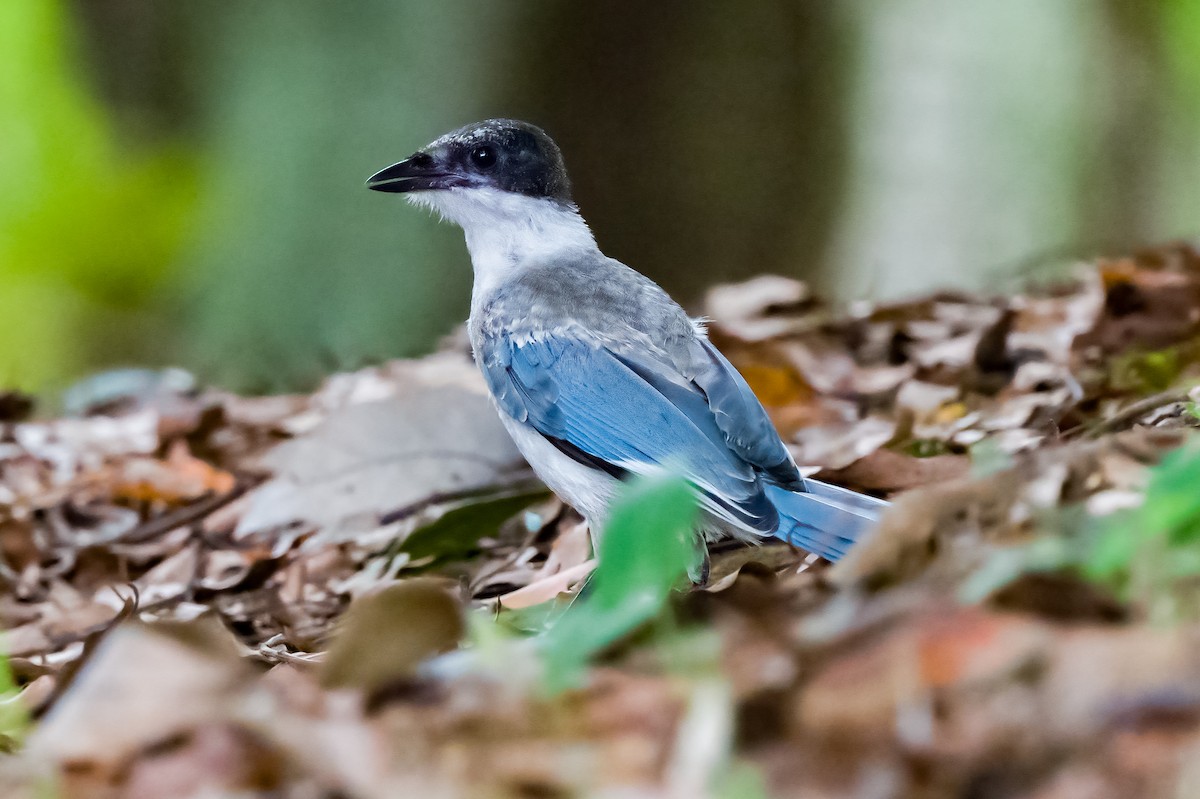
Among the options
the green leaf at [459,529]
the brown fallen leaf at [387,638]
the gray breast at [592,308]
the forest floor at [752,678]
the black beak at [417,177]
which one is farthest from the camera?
the black beak at [417,177]

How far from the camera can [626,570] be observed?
1672mm

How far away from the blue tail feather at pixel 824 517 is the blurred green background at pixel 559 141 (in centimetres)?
385

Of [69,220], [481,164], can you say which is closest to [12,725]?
[481,164]

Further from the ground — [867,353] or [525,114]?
[525,114]

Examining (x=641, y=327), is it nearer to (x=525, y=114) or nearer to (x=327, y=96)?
(x=525, y=114)

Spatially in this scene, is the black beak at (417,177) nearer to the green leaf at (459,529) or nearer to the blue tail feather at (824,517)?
the green leaf at (459,529)

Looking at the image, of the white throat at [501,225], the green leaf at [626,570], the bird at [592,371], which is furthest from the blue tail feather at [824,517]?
the white throat at [501,225]

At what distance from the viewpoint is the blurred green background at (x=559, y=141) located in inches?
268

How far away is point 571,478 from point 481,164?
1.38 m

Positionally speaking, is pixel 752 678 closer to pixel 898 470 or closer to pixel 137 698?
pixel 137 698

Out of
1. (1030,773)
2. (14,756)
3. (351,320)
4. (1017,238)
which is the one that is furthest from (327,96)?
(1030,773)

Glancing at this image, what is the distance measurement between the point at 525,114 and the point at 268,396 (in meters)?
1.95

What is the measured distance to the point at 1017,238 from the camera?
8.19m

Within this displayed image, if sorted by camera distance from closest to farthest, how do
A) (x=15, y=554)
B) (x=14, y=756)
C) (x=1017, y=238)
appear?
(x=14, y=756)
(x=15, y=554)
(x=1017, y=238)
